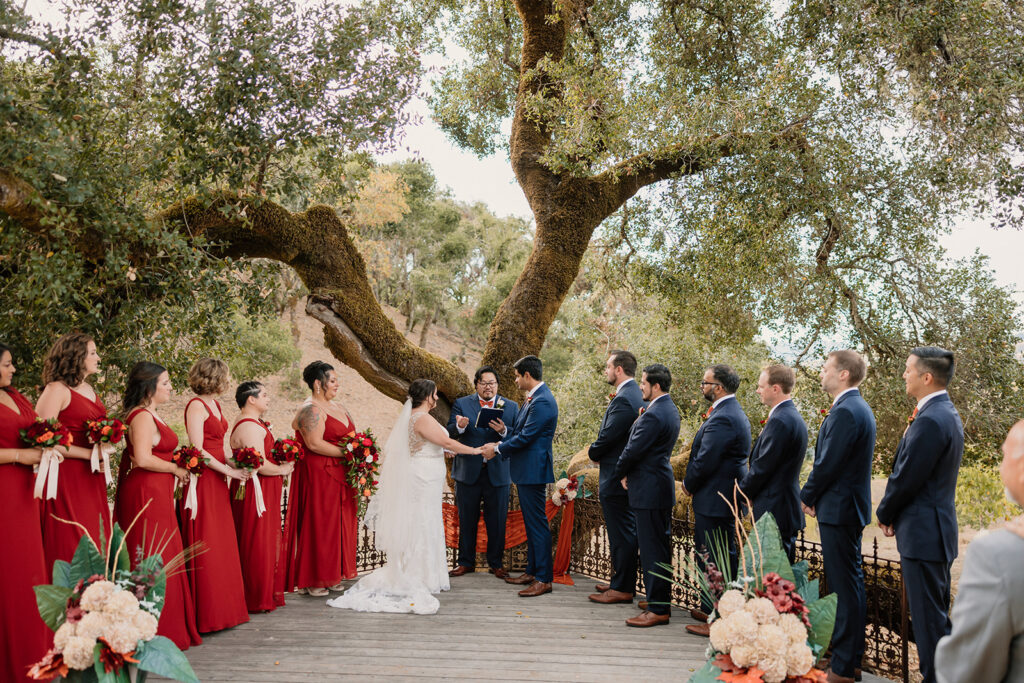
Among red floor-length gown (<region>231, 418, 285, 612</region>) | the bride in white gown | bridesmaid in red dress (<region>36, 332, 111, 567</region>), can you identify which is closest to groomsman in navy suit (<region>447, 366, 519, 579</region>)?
the bride in white gown

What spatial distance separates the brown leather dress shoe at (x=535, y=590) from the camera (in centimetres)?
757

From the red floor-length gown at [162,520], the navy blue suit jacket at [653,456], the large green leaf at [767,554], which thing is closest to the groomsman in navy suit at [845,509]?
the navy blue suit jacket at [653,456]

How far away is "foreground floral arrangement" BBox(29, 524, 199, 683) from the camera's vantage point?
10.9ft

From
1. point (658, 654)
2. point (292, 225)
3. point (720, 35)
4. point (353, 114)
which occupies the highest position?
point (720, 35)

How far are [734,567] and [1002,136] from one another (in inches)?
195

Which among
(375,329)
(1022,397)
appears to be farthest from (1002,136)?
(375,329)

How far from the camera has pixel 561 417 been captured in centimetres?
1614

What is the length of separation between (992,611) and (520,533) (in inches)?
283

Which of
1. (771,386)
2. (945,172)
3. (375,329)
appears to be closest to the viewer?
(771,386)

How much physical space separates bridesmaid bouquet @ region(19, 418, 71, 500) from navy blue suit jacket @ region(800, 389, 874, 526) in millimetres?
5197

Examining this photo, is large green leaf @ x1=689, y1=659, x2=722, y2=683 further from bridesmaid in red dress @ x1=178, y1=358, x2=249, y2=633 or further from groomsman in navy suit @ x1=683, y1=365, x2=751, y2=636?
bridesmaid in red dress @ x1=178, y1=358, x2=249, y2=633

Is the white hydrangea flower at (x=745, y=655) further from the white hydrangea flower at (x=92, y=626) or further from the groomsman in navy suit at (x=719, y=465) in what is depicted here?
the groomsman in navy suit at (x=719, y=465)

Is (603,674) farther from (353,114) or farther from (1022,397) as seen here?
(1022,397)

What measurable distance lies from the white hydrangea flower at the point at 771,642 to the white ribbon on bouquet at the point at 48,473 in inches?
179
